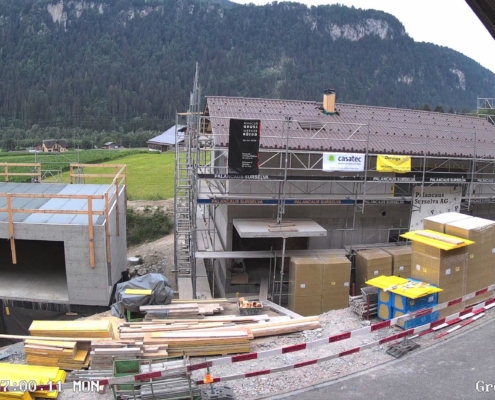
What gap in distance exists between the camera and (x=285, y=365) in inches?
325

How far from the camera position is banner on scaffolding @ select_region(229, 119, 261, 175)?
1358cm

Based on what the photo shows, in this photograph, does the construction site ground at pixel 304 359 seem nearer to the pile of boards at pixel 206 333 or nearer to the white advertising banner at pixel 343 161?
the pile of boards at pixel 206 333

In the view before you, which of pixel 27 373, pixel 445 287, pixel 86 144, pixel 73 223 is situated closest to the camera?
pixel 27 373

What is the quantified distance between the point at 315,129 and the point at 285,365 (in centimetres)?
1004

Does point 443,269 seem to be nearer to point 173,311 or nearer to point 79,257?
point 173,311

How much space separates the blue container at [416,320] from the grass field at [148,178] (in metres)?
23.4

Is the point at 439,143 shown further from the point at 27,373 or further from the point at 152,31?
the point at 152,31

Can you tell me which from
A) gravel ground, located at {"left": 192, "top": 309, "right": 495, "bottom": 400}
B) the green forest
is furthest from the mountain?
gravel ground, located at {"left": 192, "top": 309, "right": 495, "bottom": 400}

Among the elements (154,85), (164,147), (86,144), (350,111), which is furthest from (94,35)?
(350,111)

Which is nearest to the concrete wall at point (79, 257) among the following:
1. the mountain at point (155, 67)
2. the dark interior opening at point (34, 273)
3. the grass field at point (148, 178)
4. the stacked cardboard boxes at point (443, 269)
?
the dark interior opening at point (34, 273)

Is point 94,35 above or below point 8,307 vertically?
above

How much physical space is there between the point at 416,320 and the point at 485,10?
26.5ft

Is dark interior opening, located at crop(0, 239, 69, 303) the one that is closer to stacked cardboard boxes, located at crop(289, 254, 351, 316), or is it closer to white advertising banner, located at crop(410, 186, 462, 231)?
stacked cardboard boxes, located at crop(289, 254, 351, 316)

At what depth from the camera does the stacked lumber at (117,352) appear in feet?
26.7
